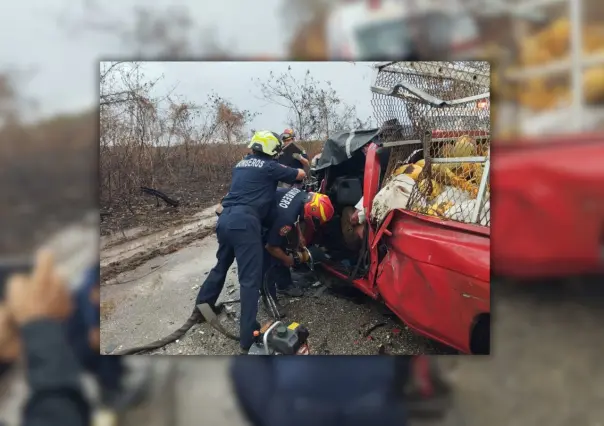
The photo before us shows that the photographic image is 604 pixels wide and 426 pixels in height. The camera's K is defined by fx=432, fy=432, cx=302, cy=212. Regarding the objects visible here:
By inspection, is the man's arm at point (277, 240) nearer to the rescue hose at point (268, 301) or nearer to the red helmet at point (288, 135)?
the rescue hose at point (268, 301)

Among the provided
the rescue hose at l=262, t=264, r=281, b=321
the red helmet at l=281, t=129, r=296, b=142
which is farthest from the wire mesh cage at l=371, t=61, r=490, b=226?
the rescue hose at l=262, t=264, r=281, b=321

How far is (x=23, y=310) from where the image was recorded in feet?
6.45

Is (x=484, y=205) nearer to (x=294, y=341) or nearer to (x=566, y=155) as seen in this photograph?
(x=566, y=155)

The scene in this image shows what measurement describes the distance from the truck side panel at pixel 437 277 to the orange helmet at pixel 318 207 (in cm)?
44

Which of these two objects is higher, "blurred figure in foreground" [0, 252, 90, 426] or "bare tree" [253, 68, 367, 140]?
"bare tree" [253, 68, 367, 140]

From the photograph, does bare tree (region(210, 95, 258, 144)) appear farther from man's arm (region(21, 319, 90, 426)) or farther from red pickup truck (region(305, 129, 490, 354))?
man's arm (region(21, 319, 90, 426))

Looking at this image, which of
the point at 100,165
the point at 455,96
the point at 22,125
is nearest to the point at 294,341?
the point at 100,165

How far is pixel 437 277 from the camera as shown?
2012mm

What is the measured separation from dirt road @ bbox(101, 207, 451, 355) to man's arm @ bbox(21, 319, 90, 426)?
218 millimetres

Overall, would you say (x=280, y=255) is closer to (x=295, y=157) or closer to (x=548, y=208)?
(x=295, y=157)

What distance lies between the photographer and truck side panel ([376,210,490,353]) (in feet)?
6.33

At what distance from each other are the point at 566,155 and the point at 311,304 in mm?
1499

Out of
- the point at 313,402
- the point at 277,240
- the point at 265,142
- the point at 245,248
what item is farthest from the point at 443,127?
the point at 313,402

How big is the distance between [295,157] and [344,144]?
0.98 feet
